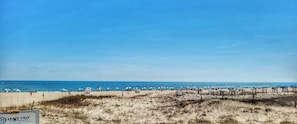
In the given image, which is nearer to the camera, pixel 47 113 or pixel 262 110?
pixel 47 113

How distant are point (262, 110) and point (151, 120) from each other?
38.8ft

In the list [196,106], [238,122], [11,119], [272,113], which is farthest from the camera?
[196,106]

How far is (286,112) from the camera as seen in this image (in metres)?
42.8

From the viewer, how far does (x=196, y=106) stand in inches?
1797

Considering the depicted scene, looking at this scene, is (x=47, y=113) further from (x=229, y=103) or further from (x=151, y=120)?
(x=229, y=103)

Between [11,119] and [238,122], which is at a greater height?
[11,119]

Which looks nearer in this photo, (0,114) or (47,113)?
(0,114)

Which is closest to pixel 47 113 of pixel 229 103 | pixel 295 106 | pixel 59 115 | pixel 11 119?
pixel 59 115

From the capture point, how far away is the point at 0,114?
Result: 17.2 m

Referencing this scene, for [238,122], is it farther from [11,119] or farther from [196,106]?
[11,119]

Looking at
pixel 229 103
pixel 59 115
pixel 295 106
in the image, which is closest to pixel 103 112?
pixel 59 115

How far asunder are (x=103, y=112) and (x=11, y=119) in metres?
26.7

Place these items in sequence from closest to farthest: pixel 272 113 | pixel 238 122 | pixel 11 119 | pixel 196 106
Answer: pixel 11 119
pixel 238 122
pixel 272 113
pixel 196 106

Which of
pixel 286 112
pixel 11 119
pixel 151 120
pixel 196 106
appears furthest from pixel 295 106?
pixel 11 119
